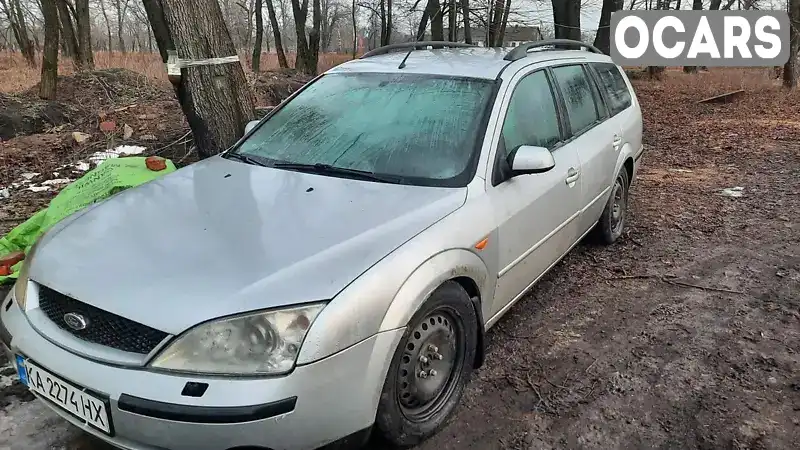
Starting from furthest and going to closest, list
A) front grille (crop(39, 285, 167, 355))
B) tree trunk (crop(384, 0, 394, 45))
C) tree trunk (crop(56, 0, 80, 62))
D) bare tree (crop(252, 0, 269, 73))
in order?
tree trunk (crop(384, 0, 394, 45)), bare tree (crop(252, 0, 269, 73)), tree trunk (crop(56, 0, 80, 62)), front grille (crop(39, 285, 167, 355))

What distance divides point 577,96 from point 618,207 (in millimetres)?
1307

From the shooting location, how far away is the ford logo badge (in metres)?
2.16

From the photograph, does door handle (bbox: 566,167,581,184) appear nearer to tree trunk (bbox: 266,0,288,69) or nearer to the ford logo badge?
the ford logo badge

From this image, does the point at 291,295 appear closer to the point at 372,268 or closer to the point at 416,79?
the point at 372,268

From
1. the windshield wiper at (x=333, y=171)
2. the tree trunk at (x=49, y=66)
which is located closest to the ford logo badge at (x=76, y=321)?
the windshield wiper at (x=333, y=171)

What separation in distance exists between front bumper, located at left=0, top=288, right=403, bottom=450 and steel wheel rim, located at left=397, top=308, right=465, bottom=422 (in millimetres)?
331

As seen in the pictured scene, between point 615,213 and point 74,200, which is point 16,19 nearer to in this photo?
point 74,200

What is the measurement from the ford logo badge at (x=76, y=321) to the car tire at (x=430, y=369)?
3.56ft

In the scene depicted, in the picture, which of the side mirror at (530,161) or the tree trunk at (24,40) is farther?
the tree trunk at (24,40)

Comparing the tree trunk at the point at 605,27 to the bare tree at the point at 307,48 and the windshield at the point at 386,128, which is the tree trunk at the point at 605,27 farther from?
the windshield at the point at 386,128

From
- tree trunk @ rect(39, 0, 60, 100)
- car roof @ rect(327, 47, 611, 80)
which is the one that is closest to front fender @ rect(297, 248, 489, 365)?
car roof @ rect(327, 47, 611, 80)

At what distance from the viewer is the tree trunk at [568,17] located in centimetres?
1431

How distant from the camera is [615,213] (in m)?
5.08

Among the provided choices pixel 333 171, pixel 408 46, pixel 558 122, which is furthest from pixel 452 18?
pixel 333 171
